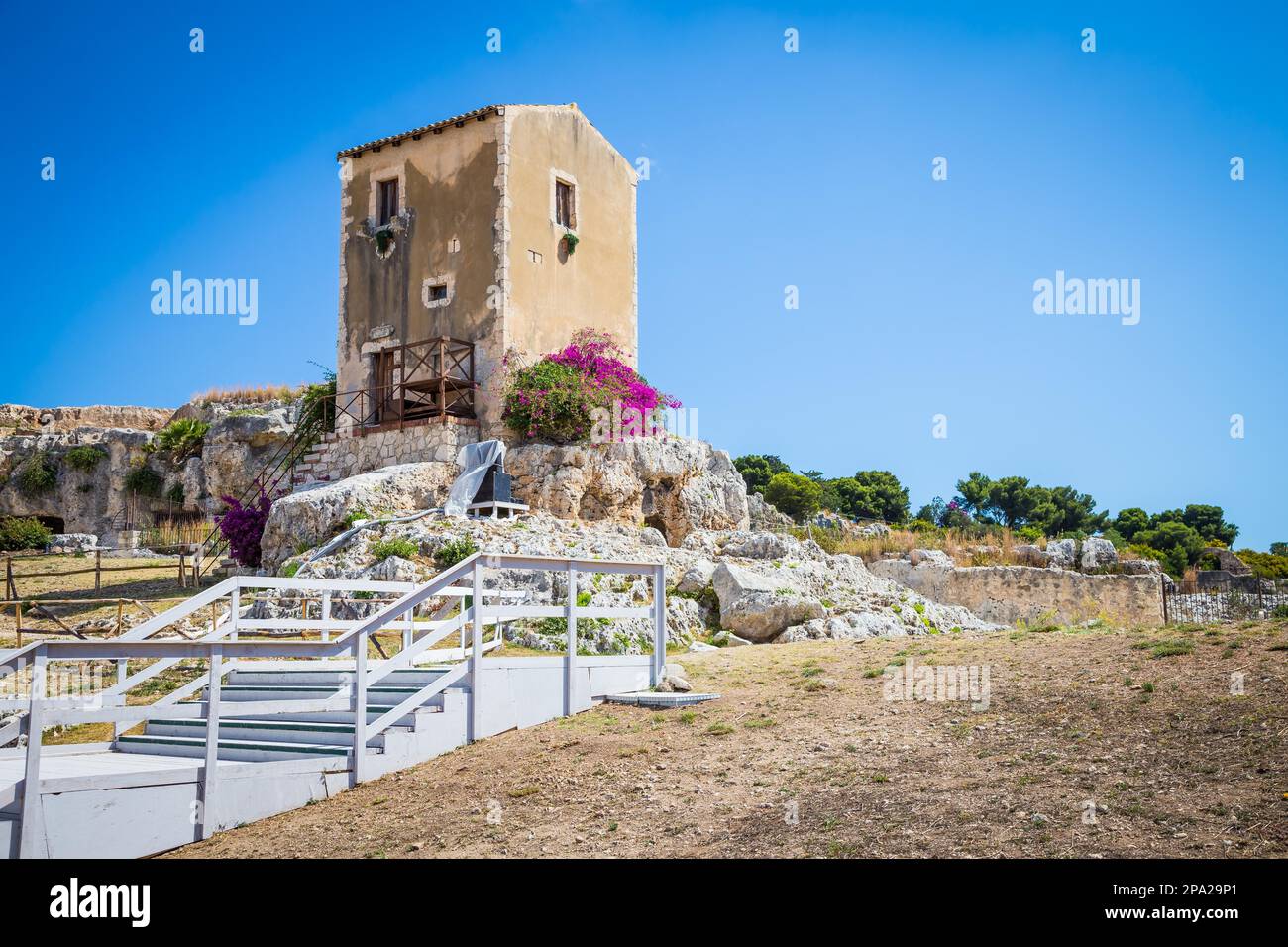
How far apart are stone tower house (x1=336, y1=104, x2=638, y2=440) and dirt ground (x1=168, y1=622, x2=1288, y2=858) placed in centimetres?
1486

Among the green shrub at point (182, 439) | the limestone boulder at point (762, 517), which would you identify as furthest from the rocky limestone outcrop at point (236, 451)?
the limestone boulder at point (762, 517)

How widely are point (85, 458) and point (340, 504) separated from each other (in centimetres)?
1849

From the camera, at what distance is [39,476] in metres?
34.6

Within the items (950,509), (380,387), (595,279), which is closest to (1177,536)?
(950,509)

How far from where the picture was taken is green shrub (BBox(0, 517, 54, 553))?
31.0 meters

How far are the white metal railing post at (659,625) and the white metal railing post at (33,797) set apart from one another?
549 centimetres

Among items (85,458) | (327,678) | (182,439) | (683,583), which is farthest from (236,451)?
(327,678)

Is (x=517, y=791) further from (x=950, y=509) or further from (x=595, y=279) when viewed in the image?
(x=950, y=509)

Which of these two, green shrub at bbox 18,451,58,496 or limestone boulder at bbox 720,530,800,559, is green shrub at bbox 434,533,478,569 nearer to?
limestone boulder at bbox 720,530,800,559

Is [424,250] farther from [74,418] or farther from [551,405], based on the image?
[74,418]

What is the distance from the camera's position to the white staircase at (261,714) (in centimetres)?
669

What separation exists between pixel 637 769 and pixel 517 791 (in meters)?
0.89

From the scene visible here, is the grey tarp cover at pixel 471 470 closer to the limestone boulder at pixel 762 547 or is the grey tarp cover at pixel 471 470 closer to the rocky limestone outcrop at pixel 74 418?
the limestone boulder at pixel 762 547
